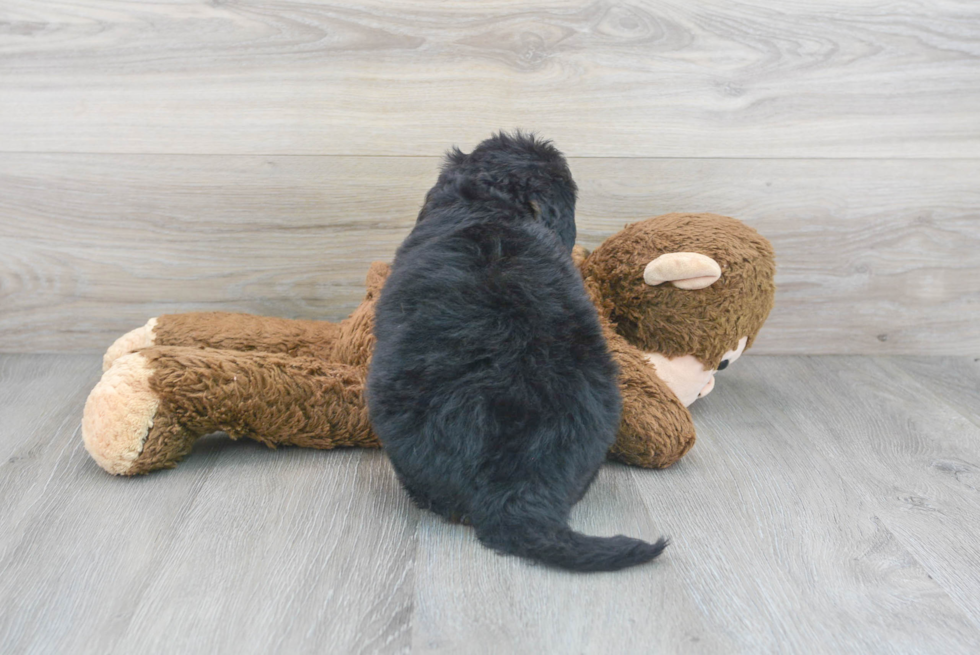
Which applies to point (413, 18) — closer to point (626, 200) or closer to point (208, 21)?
point (208, 21)

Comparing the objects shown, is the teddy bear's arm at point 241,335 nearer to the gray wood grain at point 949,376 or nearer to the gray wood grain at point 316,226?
the gray wood grain at point 316,226

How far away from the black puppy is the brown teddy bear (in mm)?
201

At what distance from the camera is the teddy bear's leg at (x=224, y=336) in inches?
50.6

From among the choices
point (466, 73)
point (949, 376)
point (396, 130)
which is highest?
point (466, 73)

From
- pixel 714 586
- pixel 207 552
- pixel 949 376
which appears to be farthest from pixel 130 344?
pixel 949 376

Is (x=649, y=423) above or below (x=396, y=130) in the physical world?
below

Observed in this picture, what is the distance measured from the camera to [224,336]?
129 centimetres

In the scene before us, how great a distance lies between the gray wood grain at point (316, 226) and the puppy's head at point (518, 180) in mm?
407

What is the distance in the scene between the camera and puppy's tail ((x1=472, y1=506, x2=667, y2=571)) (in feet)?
2.78

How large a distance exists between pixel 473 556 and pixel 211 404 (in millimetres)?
432

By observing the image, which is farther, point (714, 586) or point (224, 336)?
point (224, 336)

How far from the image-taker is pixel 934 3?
146 cm

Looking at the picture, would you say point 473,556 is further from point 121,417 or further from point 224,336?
point 224,336

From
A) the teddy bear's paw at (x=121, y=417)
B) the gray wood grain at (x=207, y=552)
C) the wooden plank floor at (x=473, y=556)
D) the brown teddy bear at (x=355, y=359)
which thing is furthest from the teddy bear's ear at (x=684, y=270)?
the teddy bear's paw at (x=121, y=417)
